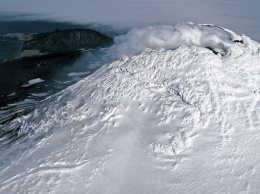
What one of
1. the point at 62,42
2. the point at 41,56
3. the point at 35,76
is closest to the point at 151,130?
the point at 35,76

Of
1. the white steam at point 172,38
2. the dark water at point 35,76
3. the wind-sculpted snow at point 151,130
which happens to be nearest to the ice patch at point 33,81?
the dark water at point 35,76

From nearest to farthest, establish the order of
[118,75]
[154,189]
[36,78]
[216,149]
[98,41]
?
1. [154,189]
2. [216,149]
3. [118,75]
4. [36,78]
5. [98,41]

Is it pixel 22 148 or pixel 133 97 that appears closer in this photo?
pixel 22 148

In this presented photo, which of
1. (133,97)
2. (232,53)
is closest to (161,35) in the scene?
(232,53)

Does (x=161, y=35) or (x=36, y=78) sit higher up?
(x=161, y=35)

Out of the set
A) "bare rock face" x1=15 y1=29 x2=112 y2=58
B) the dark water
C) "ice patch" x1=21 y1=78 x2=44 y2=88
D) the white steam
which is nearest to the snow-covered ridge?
the white steam

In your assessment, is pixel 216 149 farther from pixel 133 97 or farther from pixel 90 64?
pixel 90 64

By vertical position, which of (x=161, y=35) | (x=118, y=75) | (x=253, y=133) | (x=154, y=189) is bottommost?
(x=154, y=189)
